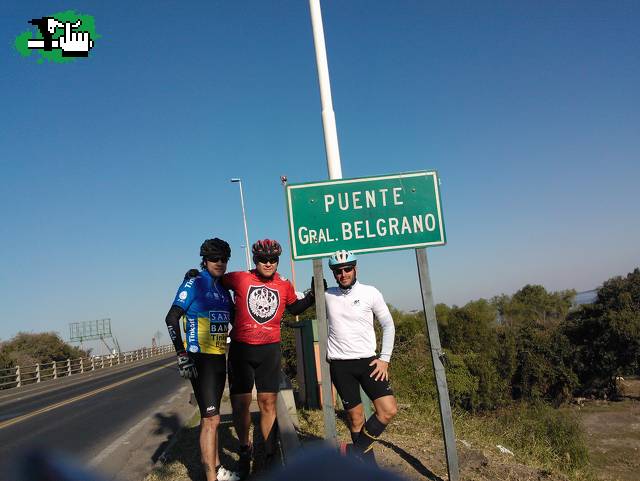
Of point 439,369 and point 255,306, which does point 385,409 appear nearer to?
point 439,369

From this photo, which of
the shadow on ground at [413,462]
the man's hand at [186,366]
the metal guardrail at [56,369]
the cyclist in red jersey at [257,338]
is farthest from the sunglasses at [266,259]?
the metal guardrail at [56,369]

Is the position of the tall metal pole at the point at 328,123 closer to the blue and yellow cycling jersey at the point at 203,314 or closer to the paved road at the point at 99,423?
the blue and yellow cycling jersey at the point at 203,314

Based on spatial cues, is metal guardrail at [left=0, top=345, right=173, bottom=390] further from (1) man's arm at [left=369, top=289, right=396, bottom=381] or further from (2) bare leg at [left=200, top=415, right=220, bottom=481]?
(1) man's arm at [left=369, top=289, right=396, bottom=381]

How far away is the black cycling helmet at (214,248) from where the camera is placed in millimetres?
4371

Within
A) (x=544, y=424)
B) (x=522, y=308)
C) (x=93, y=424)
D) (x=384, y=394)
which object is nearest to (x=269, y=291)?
(x=384, y=394)

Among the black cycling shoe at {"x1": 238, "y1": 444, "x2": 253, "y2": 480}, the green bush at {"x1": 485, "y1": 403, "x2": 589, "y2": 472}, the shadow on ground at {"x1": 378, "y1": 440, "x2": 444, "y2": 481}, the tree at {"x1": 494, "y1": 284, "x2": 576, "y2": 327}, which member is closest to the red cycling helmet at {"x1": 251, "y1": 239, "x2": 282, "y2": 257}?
the black cycling shoe at {"x1": 238, "y1": 444, "x2": 253, "y2": 480}

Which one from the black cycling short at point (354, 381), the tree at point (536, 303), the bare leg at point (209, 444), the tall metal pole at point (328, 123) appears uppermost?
the tall metal pole at point (328, 123)

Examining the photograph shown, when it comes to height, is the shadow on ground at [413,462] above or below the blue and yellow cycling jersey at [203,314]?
below

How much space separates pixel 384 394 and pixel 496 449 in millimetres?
2562

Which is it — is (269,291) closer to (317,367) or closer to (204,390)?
(204,390)

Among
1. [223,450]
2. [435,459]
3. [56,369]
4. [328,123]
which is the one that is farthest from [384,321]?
[56,369]

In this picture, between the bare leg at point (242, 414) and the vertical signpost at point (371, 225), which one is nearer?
the vertical signpost at point (371, 225)

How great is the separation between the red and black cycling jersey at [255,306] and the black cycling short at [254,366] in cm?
6

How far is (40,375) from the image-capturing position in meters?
28.1
